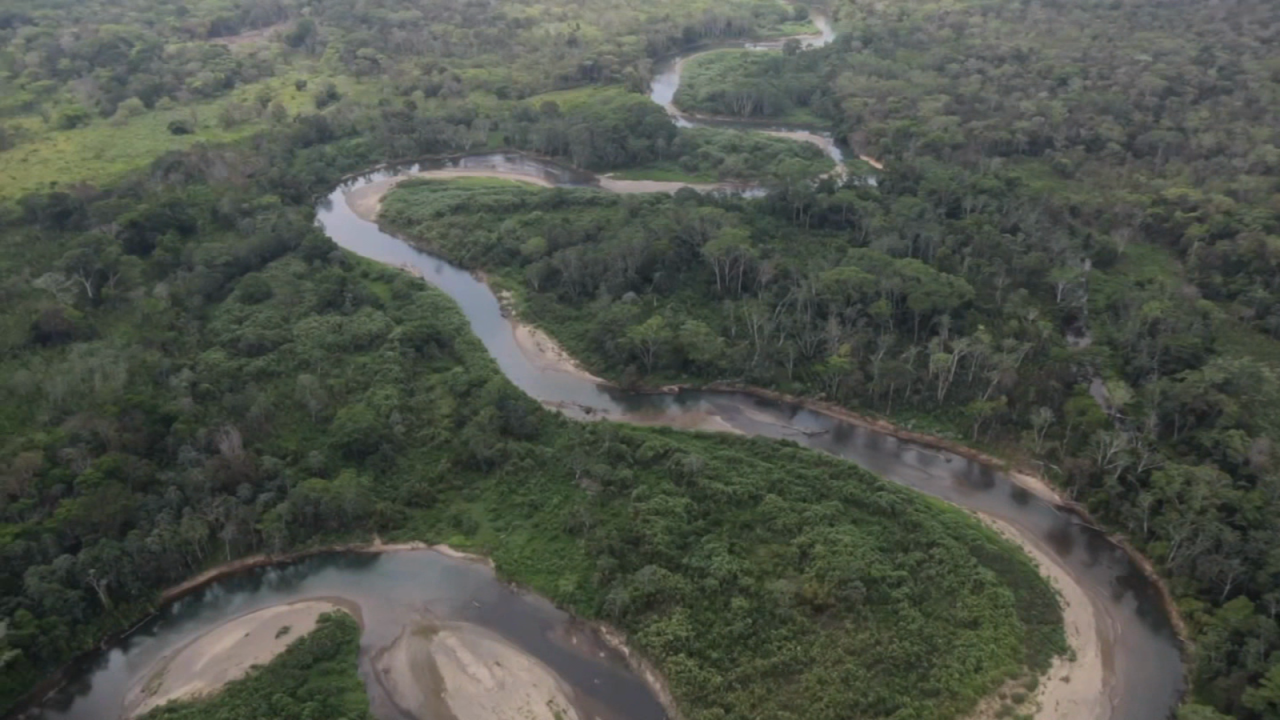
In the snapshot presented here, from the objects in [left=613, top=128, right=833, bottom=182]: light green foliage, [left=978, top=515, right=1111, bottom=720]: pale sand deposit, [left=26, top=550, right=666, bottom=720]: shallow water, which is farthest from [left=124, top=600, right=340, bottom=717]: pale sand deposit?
[left=613, top=128, right=833, bottom=182]: light green foliage

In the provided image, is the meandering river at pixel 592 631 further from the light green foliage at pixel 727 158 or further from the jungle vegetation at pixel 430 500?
the light green foliage at pixel 727 158

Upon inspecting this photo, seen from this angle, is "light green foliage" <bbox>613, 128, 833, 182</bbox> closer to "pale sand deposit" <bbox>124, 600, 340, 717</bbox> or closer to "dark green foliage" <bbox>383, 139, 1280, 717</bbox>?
"dark green foliage" <bbox>383, 139, 1280, 717</bbox>

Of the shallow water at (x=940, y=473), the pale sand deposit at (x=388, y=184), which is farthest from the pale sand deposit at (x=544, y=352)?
the pale sand deposit at (x=388, y=184)

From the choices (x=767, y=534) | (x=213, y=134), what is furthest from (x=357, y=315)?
(x=213, y=134)

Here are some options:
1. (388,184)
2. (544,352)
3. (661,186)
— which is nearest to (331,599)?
(544,352)

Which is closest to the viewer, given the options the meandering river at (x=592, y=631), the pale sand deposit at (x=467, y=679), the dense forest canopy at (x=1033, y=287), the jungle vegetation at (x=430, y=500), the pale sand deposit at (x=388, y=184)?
the pale sand deposit at (x=467, y=679)

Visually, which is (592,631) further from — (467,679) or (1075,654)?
(1075,654)
